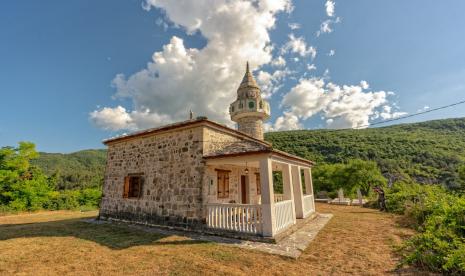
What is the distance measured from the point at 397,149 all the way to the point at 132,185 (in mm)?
43709

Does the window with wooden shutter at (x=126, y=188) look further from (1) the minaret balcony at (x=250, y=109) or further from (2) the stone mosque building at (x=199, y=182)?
(1) the minaret balcony at (x=250, y=109)

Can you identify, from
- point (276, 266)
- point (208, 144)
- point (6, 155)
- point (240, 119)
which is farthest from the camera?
point (6, 155)

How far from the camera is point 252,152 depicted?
7039 millimetres

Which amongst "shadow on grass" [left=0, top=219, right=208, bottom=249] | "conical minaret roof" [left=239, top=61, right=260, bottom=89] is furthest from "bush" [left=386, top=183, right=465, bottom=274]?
"conical minaret roof" [left=239, top=61, right=260, bottom=89]

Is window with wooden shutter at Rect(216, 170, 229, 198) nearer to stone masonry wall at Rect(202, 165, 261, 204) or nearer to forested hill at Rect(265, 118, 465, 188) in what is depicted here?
stone masonry wall at Rect(202, 165, 261, 204)

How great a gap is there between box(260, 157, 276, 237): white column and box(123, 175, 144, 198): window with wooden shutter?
5.72 m

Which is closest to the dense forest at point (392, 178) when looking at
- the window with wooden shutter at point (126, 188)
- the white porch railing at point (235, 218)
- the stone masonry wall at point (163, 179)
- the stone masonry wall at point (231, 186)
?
the white porch railing at point (235, 218)

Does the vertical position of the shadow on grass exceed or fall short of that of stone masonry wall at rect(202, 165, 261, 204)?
it falls short

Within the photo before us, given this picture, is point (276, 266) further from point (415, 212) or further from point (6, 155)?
point (6, 155)

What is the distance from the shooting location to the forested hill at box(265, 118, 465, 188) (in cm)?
3159

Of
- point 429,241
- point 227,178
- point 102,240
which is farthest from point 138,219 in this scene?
point 429,241

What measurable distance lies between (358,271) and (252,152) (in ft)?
12.9

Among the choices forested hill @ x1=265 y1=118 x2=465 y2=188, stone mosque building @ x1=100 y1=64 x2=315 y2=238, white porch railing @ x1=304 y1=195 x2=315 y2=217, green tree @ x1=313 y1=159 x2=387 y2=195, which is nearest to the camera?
stone mosque building @ x1=100 y1=64 x2=315 y2=238

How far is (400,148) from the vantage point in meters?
38.2
